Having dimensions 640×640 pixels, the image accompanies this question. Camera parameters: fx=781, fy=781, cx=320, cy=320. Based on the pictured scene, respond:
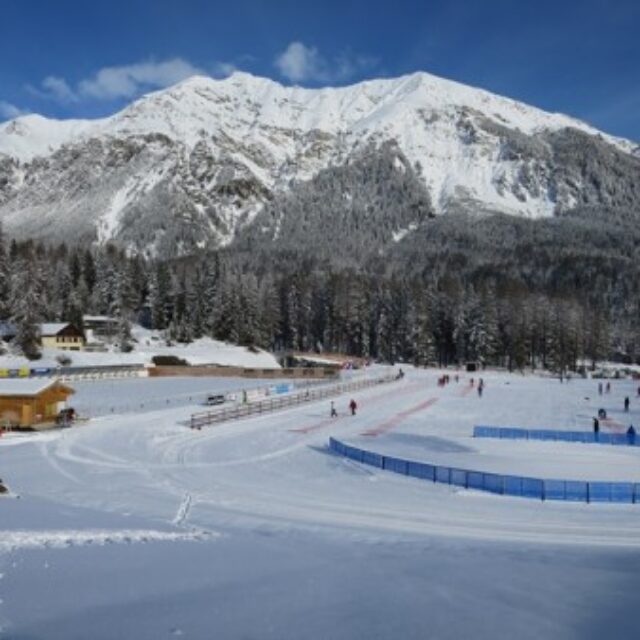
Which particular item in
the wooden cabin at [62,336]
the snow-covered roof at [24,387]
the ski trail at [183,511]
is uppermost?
the wooden cabin at [62,336]

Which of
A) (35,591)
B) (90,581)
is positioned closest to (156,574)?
(90,581)

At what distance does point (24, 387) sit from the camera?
46.7 m

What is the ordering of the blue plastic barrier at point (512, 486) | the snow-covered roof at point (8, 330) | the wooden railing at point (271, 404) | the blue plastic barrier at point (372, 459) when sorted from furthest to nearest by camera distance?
the snow-covered roof at point (8, 330) < the wooden railing at point (271, 404) < the blue plastic barrier at point (372, 459) < the blue plastic barrier at point (512, 486)

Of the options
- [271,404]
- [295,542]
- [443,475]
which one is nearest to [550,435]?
[443,475]

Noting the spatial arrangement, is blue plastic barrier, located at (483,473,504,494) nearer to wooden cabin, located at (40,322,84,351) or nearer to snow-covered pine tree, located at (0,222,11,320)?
wooden cabin, located at (40,322,84,351)

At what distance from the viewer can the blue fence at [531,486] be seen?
89.0ft

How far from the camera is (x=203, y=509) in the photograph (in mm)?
25812

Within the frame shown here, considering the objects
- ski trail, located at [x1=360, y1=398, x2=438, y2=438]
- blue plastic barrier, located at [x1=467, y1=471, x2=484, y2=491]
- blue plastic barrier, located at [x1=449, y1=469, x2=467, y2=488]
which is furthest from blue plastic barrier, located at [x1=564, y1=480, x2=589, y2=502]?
ski trail, located at [x1=360, y1=398, x2=438, y2=438]

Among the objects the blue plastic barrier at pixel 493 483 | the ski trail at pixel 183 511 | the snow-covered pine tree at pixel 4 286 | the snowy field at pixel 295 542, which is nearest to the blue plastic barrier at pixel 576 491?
the snowy field at pixel 295 542

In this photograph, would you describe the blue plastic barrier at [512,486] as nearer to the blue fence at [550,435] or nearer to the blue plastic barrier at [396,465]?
the blue plastic barrier at [396,465]

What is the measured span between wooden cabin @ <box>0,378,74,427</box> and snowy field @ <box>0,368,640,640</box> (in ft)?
8.28

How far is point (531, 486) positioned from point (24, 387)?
3144 centimetres

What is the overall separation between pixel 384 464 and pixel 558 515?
9.69 metres

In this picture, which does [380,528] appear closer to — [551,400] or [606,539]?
[606,539]
